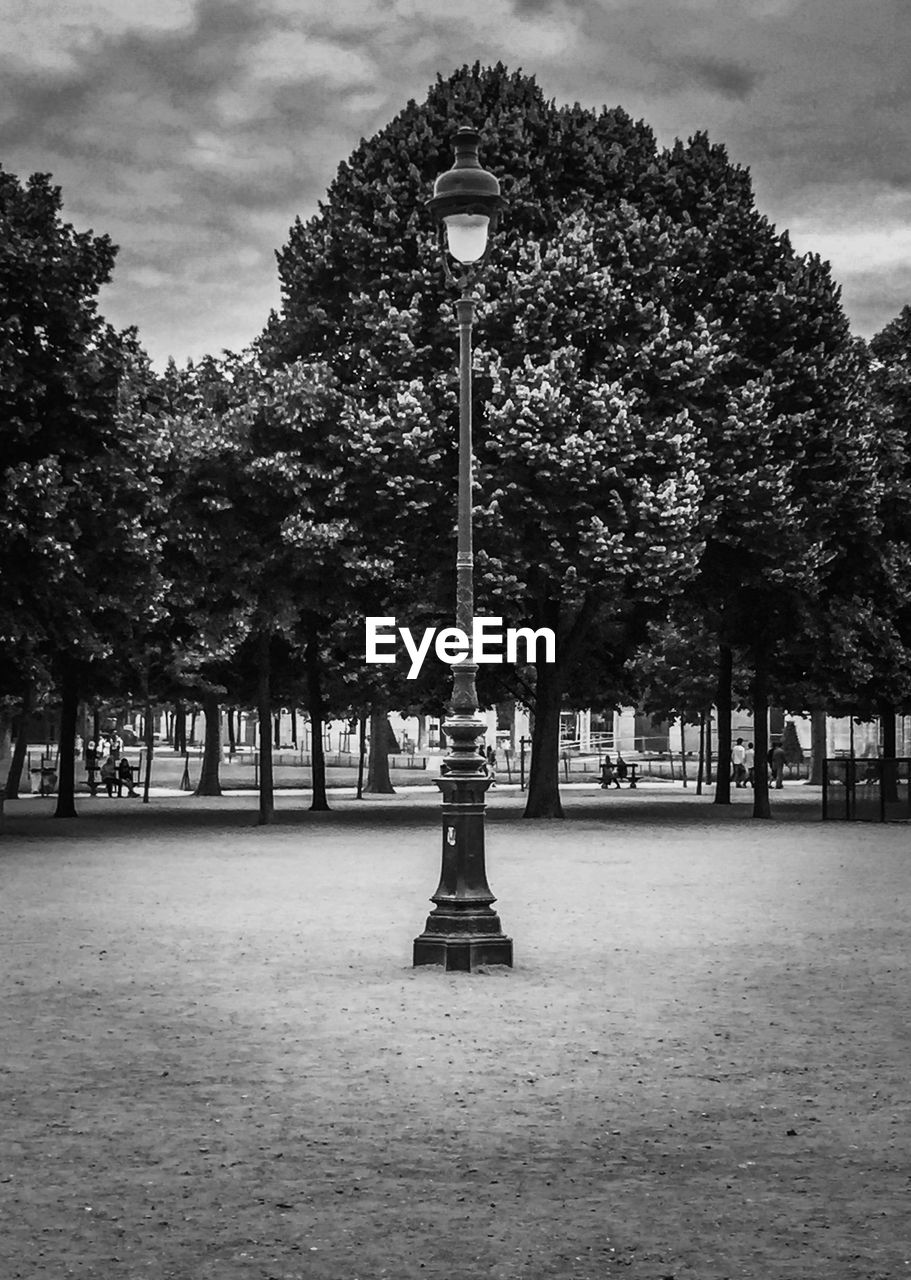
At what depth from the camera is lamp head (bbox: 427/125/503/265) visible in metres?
15.1

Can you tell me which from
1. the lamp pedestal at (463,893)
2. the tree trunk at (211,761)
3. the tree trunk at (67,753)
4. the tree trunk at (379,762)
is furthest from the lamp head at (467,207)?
the tree trunk at (379,762)

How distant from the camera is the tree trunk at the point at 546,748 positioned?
4022 cm

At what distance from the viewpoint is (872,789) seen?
135ft

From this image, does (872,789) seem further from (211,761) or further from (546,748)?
(211,761)

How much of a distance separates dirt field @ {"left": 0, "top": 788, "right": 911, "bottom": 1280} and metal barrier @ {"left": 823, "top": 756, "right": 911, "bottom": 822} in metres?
19.5

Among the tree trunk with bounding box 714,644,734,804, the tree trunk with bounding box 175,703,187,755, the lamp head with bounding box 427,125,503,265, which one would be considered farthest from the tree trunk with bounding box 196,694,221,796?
the lamp head with bounding box 427,125,503,265

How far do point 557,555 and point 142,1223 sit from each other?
97.2 feet

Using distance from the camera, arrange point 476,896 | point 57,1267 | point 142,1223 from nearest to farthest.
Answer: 1. point 57,1267
2. point 142,1223
3. point 476,896

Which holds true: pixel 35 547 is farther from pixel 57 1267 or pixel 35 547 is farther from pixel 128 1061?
pixel 57 1267

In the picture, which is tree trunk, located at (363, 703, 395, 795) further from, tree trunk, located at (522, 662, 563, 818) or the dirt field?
the dirt field

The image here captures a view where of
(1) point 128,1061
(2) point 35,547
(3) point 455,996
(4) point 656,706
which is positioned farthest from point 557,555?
(4) point 656,706

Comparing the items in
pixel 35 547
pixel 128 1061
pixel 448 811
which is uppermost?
pixel 35 547

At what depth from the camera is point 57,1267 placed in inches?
242

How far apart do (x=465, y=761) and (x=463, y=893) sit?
1.11m
